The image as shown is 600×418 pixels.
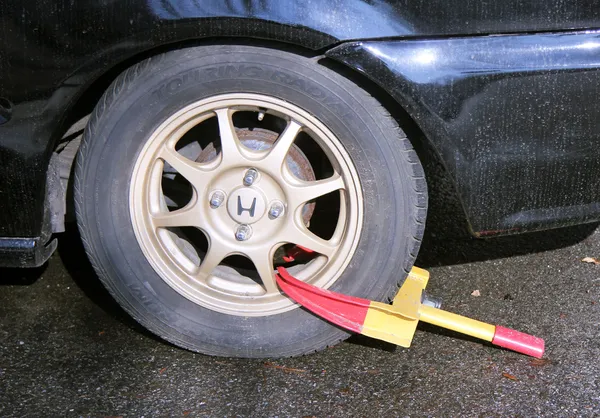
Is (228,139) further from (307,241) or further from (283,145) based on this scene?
(307,241)

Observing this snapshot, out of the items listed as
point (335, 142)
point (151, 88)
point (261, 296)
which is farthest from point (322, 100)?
point (261, 296)

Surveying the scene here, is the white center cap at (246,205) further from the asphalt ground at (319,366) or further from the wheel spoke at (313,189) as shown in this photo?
the asphalt ground at (319,366)

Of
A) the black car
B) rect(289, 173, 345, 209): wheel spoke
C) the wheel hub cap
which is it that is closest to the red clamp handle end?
the black car

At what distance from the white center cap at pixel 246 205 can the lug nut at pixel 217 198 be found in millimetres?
25

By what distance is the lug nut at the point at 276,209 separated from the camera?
2471 mm

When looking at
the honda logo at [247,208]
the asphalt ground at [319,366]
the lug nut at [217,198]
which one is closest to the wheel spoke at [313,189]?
the honda logo at [247,208]

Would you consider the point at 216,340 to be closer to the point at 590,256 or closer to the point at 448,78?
the point at 448,78

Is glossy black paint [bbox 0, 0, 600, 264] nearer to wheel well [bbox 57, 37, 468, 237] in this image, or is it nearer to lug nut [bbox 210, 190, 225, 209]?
wheel well [bbox 57, 37, 468, 237]

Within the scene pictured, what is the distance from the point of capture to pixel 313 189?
96.2 inches

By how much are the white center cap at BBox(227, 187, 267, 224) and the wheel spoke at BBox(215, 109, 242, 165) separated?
0.35ft

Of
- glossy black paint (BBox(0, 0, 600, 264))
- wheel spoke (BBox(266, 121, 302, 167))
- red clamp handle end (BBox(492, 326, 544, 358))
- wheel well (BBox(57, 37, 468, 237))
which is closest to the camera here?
glossy black paint (BBox(0, 0, 600, 264))

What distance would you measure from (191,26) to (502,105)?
3.00ft

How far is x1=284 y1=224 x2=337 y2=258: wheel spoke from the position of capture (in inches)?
98.0

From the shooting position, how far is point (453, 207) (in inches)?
144
